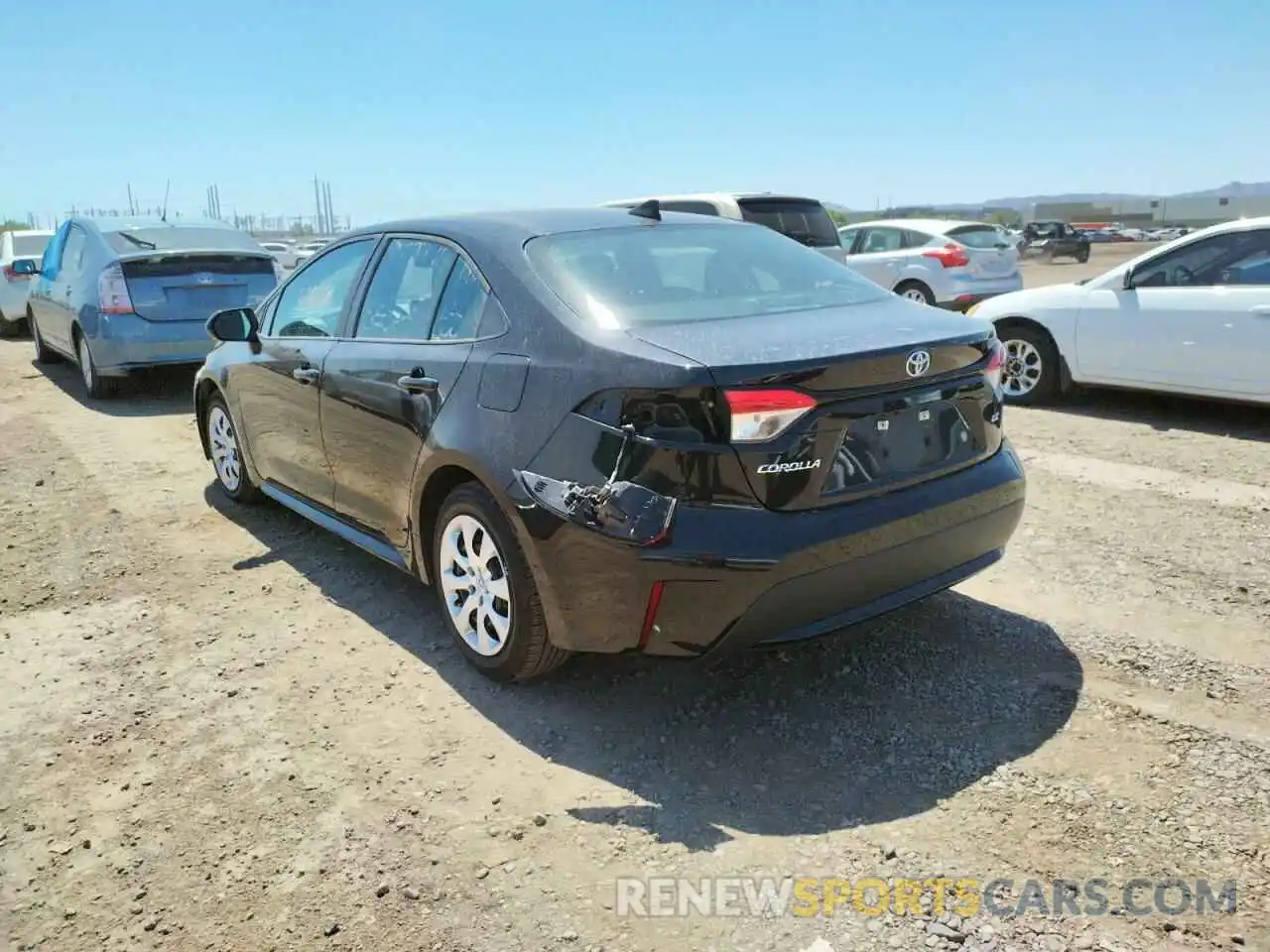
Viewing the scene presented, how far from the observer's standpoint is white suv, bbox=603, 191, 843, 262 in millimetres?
10547

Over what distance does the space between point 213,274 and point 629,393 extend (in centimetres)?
700

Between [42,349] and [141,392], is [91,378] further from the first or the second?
[42,349]

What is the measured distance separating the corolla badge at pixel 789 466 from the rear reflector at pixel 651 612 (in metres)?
0.43

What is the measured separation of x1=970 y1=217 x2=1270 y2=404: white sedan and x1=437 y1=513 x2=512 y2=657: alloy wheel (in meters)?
5.78

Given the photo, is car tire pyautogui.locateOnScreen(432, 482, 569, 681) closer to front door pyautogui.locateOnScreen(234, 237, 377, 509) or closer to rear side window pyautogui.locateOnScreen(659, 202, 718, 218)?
front door pyautogui.locateOnScreen(234, 237, 377, 509)

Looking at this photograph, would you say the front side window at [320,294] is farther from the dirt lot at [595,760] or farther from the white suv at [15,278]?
the white suv at [15,278]

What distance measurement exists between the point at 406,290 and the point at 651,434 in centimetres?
164

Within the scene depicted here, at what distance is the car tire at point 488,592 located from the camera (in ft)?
11.0

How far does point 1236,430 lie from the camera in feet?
23.3

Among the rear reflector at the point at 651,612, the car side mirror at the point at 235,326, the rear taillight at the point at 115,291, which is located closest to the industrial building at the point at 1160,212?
the rear taillight at the point at 115,291

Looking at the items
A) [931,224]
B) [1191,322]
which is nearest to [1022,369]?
[1191,322]

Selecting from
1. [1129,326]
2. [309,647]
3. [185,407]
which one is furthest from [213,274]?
[1129,326]

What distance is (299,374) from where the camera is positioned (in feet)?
15.2

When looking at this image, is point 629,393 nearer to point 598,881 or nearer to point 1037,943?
point 598,881
